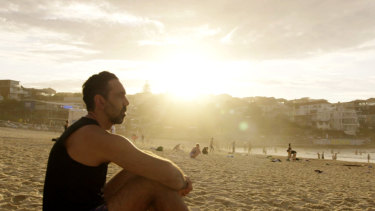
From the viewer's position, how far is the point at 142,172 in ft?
7.18

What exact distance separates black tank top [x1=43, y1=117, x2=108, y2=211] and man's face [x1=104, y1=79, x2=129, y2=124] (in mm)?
202

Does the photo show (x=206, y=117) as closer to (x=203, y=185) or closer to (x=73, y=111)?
(x=73, y=111)

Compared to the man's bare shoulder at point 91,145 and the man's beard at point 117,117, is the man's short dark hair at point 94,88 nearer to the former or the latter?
the man's beard at point 117,117

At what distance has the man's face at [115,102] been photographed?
2.30 m

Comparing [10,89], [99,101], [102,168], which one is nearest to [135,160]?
[102,168]

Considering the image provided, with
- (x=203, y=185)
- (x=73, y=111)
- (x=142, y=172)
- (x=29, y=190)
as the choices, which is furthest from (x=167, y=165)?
(x=73, y=111)

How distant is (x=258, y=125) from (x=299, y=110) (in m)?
21.8

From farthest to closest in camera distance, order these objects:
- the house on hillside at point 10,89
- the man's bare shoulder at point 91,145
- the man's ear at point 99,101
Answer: the house on hillside at point 10,89
the man's ear at point 99,101
the man's bare shoulder at point 91,145

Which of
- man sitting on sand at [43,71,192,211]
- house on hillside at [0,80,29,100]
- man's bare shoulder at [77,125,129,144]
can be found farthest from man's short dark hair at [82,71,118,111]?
house on hillside at [0,80,29,100]

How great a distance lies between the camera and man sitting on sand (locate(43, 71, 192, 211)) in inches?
79.7

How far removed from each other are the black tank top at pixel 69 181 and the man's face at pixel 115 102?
0.66ft

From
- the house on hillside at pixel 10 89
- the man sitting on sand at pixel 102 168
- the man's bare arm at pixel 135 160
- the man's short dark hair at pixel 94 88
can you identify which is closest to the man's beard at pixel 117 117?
the man sitting on sand at pixel 102 168

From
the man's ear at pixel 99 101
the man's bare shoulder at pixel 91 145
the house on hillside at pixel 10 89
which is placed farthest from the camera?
the house on hillside at pixel 10 89

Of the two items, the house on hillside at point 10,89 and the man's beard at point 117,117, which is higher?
the house on hillside at point 10,89
